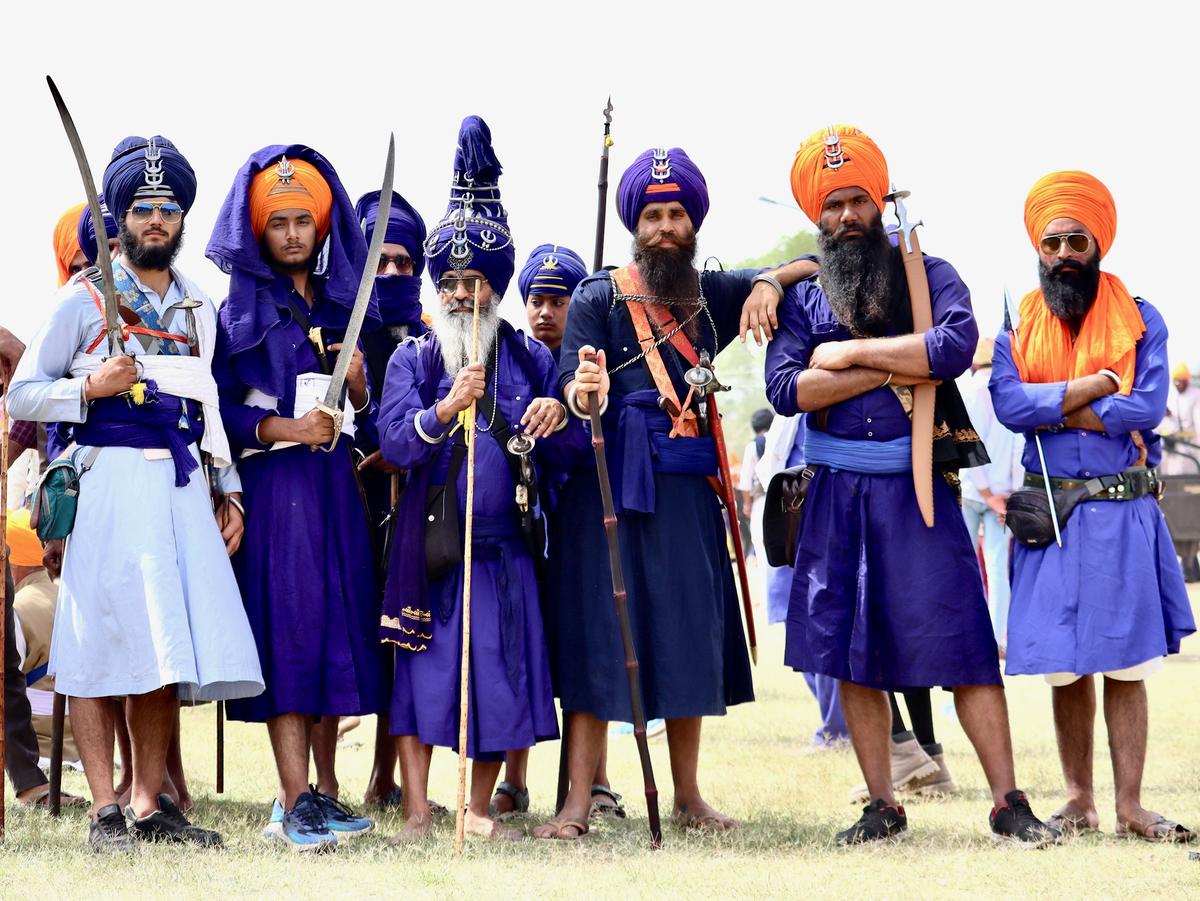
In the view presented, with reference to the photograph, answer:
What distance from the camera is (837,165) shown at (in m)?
5.82

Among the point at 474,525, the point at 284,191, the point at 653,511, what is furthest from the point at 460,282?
the point at 653,511

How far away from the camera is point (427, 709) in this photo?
5.75m

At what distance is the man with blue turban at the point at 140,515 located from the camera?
5.48m

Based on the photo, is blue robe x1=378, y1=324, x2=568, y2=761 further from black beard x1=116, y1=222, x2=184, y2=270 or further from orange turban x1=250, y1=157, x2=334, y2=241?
black beard x1=116, y1=222, x2=184, y2=270

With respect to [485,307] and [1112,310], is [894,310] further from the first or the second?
[485,307]

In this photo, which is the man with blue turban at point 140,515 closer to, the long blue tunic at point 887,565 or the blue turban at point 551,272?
the blue turban at point 551,272

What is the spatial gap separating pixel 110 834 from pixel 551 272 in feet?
10.6

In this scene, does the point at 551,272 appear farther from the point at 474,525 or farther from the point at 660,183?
the point at 474,525

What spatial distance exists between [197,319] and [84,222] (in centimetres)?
106

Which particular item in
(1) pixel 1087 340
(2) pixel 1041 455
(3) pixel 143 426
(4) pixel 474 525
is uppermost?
(1) pixel 1087 340

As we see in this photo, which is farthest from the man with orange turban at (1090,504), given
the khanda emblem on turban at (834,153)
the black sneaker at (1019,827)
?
the khanda emblem on turban at (834,153)

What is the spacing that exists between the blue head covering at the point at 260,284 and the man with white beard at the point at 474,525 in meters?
0.37

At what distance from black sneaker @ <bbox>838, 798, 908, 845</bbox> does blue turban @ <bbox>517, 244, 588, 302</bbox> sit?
2881 millimetres

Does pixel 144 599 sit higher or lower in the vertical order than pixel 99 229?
lower
